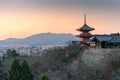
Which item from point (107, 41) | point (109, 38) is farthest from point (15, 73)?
point (109, 38)

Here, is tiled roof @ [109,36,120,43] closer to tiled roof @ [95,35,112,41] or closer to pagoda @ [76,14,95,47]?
tiled roof @ [95,35,112,41]

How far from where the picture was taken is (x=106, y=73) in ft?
127

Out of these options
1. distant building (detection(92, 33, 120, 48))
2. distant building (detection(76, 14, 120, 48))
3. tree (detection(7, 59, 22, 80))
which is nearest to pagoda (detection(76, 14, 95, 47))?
distant building (detection(76, 14, 120, 48))

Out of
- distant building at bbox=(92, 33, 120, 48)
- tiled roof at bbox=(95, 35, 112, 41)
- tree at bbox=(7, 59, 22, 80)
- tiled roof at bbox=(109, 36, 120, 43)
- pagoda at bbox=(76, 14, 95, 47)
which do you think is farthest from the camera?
pagoda at bbox=(76, 14, 95, 47)

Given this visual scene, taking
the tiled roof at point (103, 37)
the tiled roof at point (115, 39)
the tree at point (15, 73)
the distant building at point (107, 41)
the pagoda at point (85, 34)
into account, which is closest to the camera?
the tree at point (15, 73)

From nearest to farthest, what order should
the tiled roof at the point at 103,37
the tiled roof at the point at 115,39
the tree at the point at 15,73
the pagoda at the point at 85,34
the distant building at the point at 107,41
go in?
the tree at the point at 15,73, the tiled roof at the point at 115,39, the distant building at the point at 107,41, the tiled roof at the point at 103,37, the pagoda at the point at 85,34

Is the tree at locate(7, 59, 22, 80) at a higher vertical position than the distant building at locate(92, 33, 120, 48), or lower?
lower

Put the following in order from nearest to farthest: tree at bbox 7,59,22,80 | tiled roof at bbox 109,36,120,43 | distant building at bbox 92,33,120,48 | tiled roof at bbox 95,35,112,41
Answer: tree at bbox 7,59,22,80, tiled roof at bbox 109,36,120,43, distant building at bbox 92,33,120,48, tiled roof at bbox 95,35,112,41

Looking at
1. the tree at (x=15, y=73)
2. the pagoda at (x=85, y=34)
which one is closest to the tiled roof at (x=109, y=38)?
the pagoda at (x=85, y=34)

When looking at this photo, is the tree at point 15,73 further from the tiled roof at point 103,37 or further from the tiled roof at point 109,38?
the tiled roof at point 103,37

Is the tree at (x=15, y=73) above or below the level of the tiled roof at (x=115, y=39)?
below

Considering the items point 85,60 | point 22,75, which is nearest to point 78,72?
point 85,60

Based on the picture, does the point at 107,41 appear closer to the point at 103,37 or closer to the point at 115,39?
the point at 115,39

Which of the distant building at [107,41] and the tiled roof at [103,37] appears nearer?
the distant building at [107,41]
